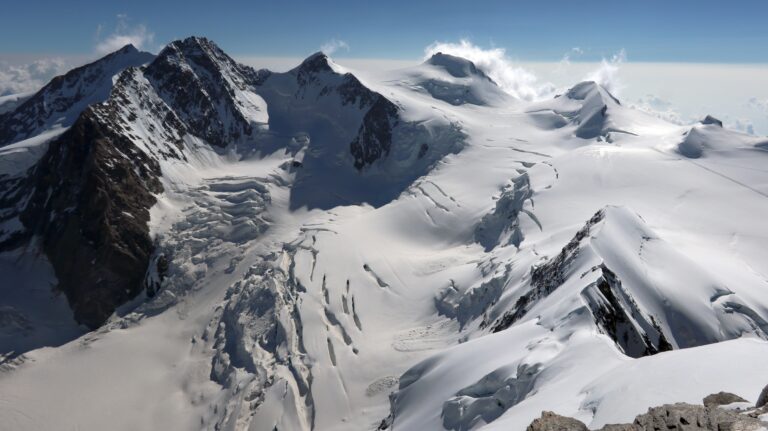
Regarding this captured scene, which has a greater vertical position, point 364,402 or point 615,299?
point 615,299

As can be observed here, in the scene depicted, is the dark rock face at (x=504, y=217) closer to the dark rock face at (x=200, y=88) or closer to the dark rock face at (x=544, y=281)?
the dark rock face at (x=544, y=281)

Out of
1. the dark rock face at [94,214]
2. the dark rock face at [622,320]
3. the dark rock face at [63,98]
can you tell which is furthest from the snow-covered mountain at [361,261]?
the dark rock face at [63,98]

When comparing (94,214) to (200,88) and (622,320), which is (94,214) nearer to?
(200,88)

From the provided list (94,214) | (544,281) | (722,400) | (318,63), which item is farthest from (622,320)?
(318,63)

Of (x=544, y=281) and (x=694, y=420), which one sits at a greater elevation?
(x=694, y=420)

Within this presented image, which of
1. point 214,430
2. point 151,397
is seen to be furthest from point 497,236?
point 151,397

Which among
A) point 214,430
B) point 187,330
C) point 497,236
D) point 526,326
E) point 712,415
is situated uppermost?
point 712,415

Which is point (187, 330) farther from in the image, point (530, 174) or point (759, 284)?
point (759, 284)
